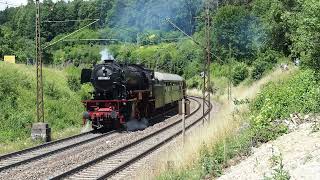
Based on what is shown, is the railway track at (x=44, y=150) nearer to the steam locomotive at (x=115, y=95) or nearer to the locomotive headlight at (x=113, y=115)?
the locomotive headlight at (x=113, y=115)

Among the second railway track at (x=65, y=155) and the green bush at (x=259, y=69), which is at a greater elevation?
the green bush at (x=259, y=69)

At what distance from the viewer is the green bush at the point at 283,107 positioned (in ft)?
37.8

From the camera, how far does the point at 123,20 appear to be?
113 meters

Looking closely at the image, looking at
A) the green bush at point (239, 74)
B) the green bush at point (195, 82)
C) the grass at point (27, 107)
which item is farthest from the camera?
the green bush at point (195, 82)

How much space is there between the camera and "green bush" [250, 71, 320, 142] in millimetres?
11523

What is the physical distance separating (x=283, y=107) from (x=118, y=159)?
5.68 m

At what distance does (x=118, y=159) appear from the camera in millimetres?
15672

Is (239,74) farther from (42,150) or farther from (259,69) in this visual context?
(42,150)

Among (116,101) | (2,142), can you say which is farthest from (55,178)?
(116,101)

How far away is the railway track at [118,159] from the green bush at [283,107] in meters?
4.25

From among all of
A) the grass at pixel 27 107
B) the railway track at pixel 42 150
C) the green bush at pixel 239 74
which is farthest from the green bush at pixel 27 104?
the green bush at pixel 239 74

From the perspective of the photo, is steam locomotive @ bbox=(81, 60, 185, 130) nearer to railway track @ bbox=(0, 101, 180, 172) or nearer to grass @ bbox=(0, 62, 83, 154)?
railway track @ bbox=(0, 101, 180, 172)

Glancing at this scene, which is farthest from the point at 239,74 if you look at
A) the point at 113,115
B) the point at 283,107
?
the point at 283,107

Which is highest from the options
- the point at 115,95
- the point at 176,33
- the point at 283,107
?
the point at 176,33
